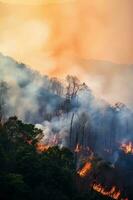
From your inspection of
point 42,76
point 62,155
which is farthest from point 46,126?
point 62,155

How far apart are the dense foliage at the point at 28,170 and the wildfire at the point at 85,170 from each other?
14.1m

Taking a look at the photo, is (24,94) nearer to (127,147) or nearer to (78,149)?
(78,149)

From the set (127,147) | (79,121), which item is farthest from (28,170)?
(127,147)

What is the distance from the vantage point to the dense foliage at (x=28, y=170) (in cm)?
2773

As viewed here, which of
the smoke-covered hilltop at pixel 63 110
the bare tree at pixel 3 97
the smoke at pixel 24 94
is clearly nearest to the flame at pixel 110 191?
the smoke-covered hilltop at pixel 63 110

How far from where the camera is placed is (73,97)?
75375mm

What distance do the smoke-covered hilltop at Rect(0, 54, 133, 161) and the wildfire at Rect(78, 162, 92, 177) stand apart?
781cm

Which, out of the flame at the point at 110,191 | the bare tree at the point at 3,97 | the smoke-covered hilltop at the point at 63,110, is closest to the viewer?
the flame at the point at 110,191

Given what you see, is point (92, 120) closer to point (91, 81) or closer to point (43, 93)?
point (43, 93)

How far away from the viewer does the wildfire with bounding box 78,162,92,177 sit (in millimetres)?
50019

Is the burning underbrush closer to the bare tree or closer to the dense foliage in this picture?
the bare tree

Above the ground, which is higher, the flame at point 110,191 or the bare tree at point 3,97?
the bare tree at point 3,97

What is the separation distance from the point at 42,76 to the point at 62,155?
4781 cm

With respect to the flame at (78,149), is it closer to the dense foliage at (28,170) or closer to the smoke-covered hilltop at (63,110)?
the smoke-covered hilltop at (63,110)
